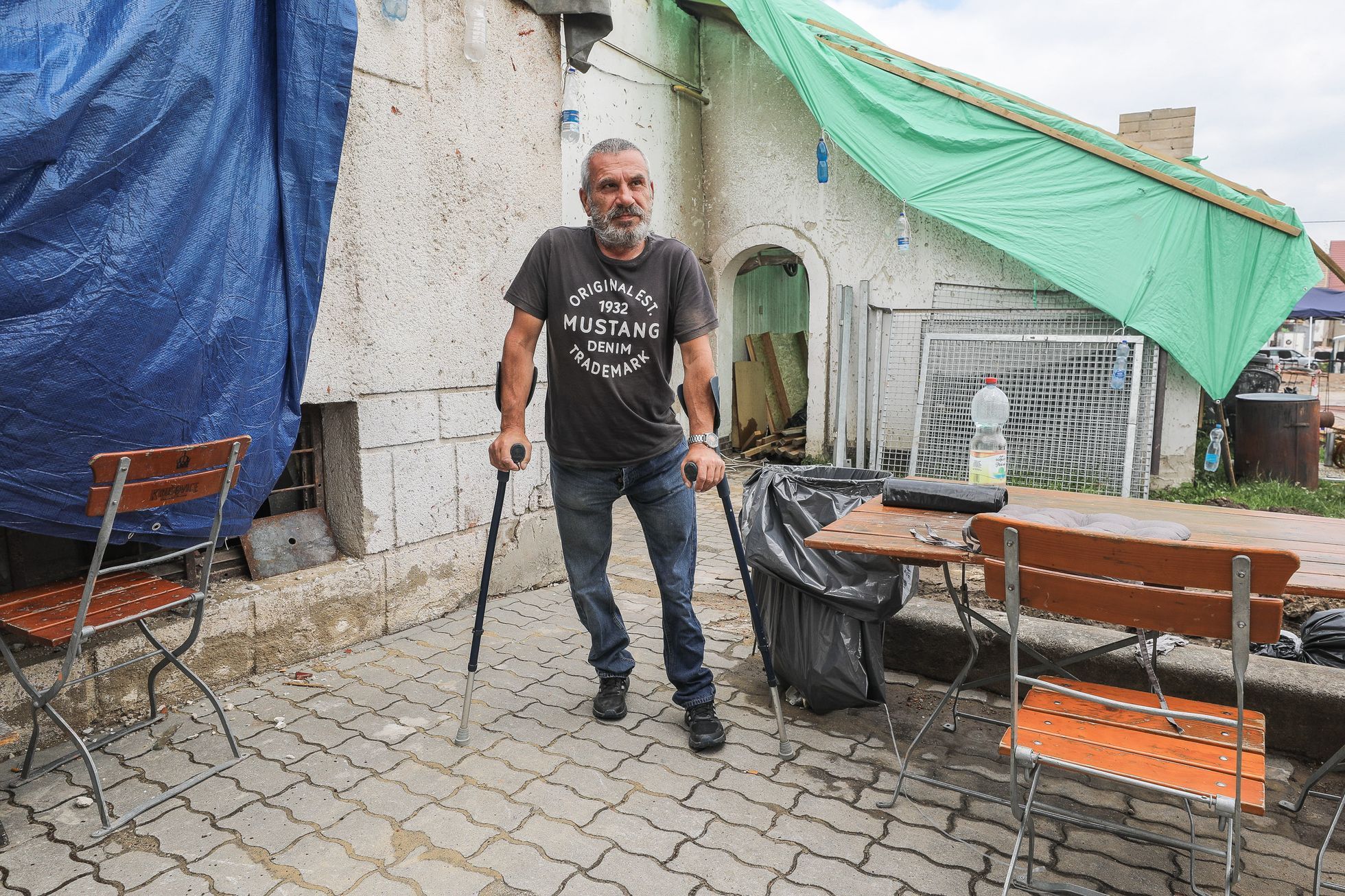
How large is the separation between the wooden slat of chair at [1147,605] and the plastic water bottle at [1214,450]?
6.57 m

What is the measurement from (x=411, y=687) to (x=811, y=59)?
269 inches

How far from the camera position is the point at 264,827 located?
8.24ft

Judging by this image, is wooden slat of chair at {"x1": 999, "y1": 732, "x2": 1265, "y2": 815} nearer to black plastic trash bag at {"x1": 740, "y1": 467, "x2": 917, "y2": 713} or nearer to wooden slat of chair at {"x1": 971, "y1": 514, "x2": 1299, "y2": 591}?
wooden slat of chair at {"x1": 971, "y1": 514, "x2": 1299, "y2": 591}

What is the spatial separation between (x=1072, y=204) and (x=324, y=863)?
7.22m

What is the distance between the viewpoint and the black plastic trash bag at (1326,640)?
3289mm

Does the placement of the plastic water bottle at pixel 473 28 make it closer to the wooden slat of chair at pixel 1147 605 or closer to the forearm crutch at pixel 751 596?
the forearm crutch at pixel 751 596

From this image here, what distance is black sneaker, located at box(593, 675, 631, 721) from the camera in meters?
3.20

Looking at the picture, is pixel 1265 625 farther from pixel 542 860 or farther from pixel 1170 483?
pixel 1170 483

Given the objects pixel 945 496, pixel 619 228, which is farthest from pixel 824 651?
pixel 619 228

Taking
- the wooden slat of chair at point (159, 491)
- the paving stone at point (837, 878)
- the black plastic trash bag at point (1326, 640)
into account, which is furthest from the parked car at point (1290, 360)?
the wooden slat of chair at point (159, 491)

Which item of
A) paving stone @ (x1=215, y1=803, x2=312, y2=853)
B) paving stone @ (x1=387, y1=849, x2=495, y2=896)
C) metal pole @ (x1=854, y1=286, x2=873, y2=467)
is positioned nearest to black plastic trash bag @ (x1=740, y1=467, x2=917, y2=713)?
paving stone @ (x1=387, y1=849, x2=495, y2=896)

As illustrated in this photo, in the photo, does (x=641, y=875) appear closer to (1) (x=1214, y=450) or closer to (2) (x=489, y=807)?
(2) (x=489, y=807)

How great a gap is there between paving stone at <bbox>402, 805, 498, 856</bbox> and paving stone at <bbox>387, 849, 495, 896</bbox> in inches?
2.6

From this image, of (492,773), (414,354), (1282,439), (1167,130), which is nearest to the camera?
(492,773)
